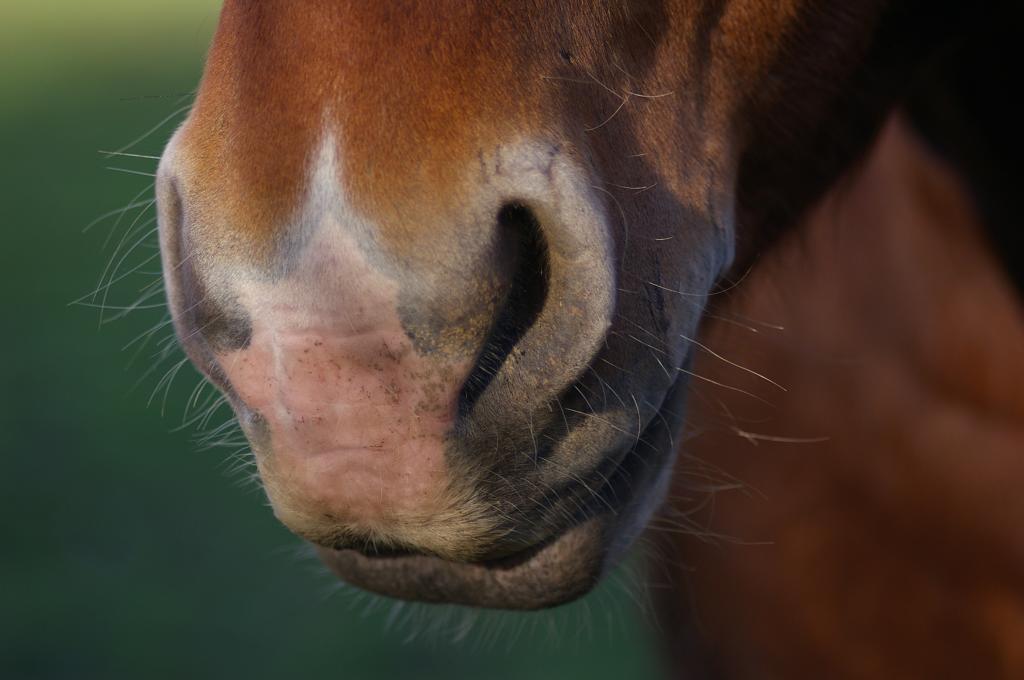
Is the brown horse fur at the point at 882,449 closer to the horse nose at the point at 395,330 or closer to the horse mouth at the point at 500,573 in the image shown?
the horse mouth at the point at 500,573

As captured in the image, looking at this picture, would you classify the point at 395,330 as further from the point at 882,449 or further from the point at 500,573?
the point at 882,449

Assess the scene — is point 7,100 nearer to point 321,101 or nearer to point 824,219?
point 824,219

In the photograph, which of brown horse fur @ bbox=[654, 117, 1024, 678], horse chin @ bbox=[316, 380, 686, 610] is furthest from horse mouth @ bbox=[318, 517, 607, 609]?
brown horse fur @ bbox=[654, 117, 1024, 678]

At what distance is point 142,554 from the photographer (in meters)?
3.16

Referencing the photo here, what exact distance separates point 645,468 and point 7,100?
651 centimetres

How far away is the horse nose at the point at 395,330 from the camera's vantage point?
0.69 meters

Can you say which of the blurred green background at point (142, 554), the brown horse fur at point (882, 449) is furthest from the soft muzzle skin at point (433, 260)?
the brown horse fur at point (882, 449)

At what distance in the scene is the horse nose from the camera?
0.69 m

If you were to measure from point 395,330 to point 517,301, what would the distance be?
8 centimetres

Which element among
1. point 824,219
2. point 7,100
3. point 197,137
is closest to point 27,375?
point 7,100

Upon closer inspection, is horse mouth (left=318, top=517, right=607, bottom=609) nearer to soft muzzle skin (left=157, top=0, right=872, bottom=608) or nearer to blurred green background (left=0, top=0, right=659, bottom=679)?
soft muzzle skin (left=157, top=0, right=872, bottom=608)

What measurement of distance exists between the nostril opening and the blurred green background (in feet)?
1.46

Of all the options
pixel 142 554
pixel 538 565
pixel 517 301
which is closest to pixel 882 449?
pixel 538 565

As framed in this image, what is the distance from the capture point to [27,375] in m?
4.15
